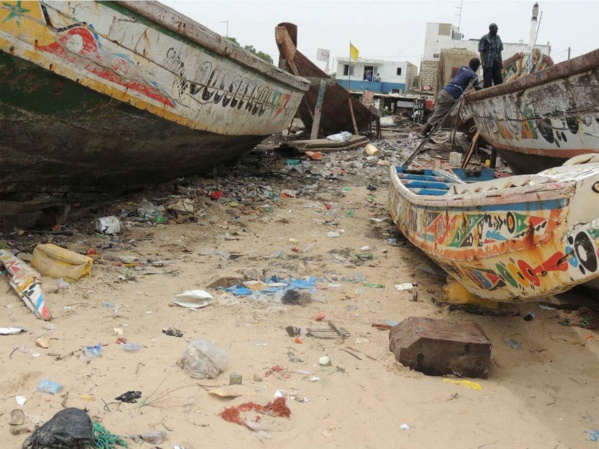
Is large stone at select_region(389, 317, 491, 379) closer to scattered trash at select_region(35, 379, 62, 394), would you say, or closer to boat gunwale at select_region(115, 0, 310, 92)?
scattered trash at select_region(35, 379, 62, 394)

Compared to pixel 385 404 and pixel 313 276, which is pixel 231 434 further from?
pixel 313 276

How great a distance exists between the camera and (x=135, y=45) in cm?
439

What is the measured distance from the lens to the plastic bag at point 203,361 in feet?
9.05

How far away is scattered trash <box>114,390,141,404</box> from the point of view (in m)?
2.49

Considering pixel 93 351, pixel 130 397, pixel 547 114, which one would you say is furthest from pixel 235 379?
pixel 547 114

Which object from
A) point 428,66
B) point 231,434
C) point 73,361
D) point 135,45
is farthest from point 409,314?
point 428,66

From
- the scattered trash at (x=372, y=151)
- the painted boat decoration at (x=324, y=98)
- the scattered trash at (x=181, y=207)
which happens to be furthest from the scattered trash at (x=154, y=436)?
the painted boat decoration at (x=324, y=98)

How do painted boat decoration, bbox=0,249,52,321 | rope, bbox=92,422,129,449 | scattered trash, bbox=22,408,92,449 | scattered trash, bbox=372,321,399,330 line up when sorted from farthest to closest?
scattered trash, bbox=372,321,399,330 < painted boat decoration, bbox=0,249,52,321 < rope, bbox=92,422,129,449 < scattered trash, bbox=22,408,92,449

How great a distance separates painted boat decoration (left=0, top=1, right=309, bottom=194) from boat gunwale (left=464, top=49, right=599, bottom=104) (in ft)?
8.82

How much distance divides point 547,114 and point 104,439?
460 cm

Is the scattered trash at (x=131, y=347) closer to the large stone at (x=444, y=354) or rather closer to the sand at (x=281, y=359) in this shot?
the sand at (x=281, y=359)

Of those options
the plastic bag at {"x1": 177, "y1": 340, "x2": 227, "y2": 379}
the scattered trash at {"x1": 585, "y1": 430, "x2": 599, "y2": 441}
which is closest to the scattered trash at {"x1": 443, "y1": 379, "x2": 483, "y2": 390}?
the scattered trash at {"x1": 585, "y1": 430, "x2": 599, "y2": 441}

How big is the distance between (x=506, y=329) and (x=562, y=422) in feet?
3.40

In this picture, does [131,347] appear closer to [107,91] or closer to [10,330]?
[10,330]
